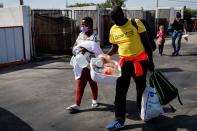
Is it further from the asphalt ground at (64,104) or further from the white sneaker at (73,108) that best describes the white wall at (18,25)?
the white sneaker at (73,108)

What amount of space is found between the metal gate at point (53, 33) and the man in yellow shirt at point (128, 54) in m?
10.2

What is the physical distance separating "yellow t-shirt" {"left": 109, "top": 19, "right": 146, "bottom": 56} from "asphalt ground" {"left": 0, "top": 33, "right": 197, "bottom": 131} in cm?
122

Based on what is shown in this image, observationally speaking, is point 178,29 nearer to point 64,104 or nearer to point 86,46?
point 64,104

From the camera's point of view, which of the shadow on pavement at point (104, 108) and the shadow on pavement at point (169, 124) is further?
the shadow on pavement at point (104, 108)

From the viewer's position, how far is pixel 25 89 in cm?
836

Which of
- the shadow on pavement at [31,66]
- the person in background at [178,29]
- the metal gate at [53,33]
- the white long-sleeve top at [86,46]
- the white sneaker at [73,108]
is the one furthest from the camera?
the metal gate at [53,33]

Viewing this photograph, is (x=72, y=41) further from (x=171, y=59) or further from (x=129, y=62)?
(x=129, y=62)

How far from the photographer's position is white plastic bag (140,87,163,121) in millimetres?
5312

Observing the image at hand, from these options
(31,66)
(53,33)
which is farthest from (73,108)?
(53,33)

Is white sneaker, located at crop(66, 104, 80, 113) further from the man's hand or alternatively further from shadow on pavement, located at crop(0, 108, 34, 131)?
the man's hand

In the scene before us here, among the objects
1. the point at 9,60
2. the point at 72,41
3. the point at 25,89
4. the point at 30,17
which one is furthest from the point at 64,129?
the point at 72,41

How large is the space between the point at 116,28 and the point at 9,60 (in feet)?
26.1

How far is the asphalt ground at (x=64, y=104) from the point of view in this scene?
5.52m

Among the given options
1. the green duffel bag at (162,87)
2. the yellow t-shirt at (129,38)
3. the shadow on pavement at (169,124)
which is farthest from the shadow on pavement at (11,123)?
the green duffel bag at (162,87)
